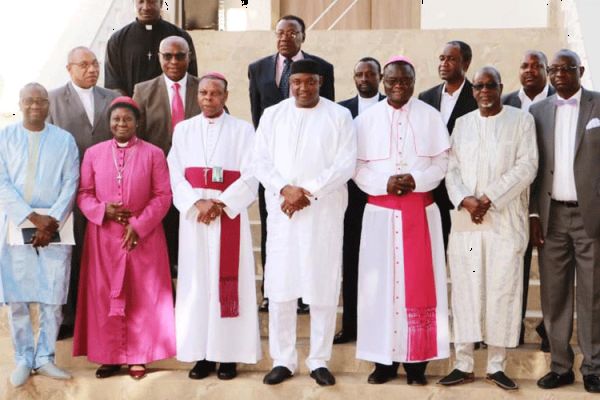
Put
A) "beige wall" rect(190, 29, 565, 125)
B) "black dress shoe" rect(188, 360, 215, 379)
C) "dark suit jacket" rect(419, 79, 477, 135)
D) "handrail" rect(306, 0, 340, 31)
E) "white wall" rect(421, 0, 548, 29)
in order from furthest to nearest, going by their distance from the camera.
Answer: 1. "handrail" rect(306, 0, 340, 31)
2. "white wall" rect(421, 0, 548, 29)
3. "beige wall" rect(190, 29, 565, 125)
4. "dark suit jacket" rect(419, 79, 477, 135)
5. "black dress shoe" rect(188, 360, 215, 379)

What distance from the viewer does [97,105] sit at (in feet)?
20.6

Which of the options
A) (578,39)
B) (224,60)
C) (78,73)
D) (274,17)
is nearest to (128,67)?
(78,73)

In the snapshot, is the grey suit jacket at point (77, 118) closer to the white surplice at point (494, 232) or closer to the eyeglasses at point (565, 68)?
the white surplice at point (494, 232)

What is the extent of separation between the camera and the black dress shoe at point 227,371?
5.67 meters

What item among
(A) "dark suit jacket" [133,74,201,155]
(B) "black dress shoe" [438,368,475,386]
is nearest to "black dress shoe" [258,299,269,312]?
(A) "dark suit jacket" [133,74,201,155]

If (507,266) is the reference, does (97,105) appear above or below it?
above

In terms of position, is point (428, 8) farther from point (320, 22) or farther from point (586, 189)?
point (586, 189)

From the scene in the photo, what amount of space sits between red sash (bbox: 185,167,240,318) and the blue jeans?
3.66ft

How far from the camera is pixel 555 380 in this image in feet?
17.8

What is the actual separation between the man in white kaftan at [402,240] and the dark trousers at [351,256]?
1.21 ft

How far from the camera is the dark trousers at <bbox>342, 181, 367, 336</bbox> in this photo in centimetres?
604

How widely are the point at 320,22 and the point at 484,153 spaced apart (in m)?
6.87

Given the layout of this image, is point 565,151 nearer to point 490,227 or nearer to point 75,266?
point 490,227

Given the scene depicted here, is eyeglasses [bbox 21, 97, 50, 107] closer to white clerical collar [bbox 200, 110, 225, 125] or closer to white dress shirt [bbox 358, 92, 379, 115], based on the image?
white clerical collar [bbox 200, 110, 225, 125]
